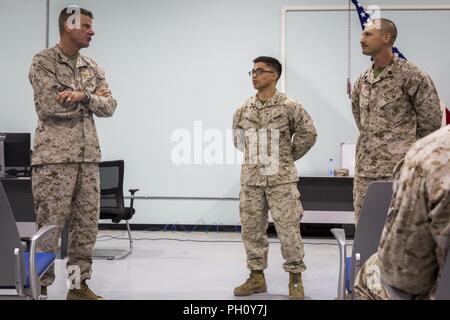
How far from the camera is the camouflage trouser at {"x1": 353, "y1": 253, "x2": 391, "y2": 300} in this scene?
3.46 ft

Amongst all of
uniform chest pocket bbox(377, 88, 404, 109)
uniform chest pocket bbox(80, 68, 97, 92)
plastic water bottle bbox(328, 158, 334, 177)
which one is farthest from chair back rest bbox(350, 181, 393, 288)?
plastic water bottle bbox(328, 158, 334, 177)

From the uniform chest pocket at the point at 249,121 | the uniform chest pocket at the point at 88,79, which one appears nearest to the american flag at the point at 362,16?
the uniform chest pocket at the point at 249,121

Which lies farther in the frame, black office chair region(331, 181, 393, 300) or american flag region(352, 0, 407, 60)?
american flag region(352, 0, 407, 60)

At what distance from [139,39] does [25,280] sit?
4.29 metres

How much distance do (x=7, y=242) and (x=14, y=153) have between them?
258 centimetres

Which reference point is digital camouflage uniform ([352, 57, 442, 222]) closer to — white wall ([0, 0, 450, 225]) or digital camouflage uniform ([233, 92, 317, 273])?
digital camouflage uniform ([233, 92, 317, 273])

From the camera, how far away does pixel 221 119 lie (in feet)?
18.5

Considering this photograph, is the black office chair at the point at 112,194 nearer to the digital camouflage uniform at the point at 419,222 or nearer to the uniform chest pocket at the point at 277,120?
the uniform chest pocket at the point at 277,120

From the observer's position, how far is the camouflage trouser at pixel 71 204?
250 centimetres

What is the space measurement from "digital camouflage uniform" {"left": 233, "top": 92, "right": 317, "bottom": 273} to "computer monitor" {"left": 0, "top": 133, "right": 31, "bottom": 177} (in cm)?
202

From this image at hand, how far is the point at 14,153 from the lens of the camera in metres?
4.08
